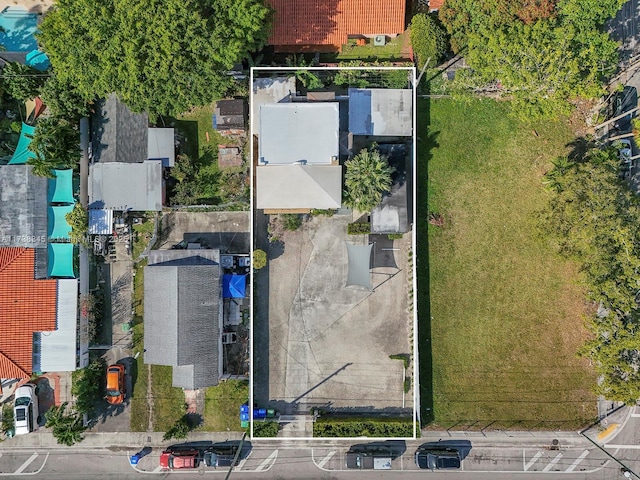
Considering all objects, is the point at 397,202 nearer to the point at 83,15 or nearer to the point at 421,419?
the point at 421,419

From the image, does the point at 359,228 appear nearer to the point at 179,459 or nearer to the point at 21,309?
the point at 179,459

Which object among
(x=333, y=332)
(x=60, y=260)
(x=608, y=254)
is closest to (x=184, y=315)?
(x=60, y=260)

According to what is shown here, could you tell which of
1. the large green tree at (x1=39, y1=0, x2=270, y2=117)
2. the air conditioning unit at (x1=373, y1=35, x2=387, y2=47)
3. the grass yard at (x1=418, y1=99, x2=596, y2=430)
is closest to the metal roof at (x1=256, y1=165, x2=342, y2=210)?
the large green tree at (x1=39, y1=0, x2=270, y2=117)

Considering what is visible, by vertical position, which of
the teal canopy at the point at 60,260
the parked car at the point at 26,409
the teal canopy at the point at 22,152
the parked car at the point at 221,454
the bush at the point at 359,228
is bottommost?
the parked car at the point at 221,454

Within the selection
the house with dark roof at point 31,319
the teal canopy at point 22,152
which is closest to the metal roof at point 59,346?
the house with dark roof at point 31,319

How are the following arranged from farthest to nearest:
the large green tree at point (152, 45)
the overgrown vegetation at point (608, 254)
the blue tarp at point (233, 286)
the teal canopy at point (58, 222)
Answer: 1. the teal canopy at point (58, 222)
2. the blue tarp at point (233, 286)
3. the overgrown vegetation at point (608, 254)
4. the large green tree at point (152, 45)

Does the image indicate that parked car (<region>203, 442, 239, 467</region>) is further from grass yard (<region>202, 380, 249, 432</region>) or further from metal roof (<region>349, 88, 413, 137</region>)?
metal roof (<region>349, 88, 413, 137</region>)

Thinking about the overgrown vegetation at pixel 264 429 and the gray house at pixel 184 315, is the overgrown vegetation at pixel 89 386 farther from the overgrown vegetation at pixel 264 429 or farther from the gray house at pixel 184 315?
the overgrown vegetation at pixel 264 429
